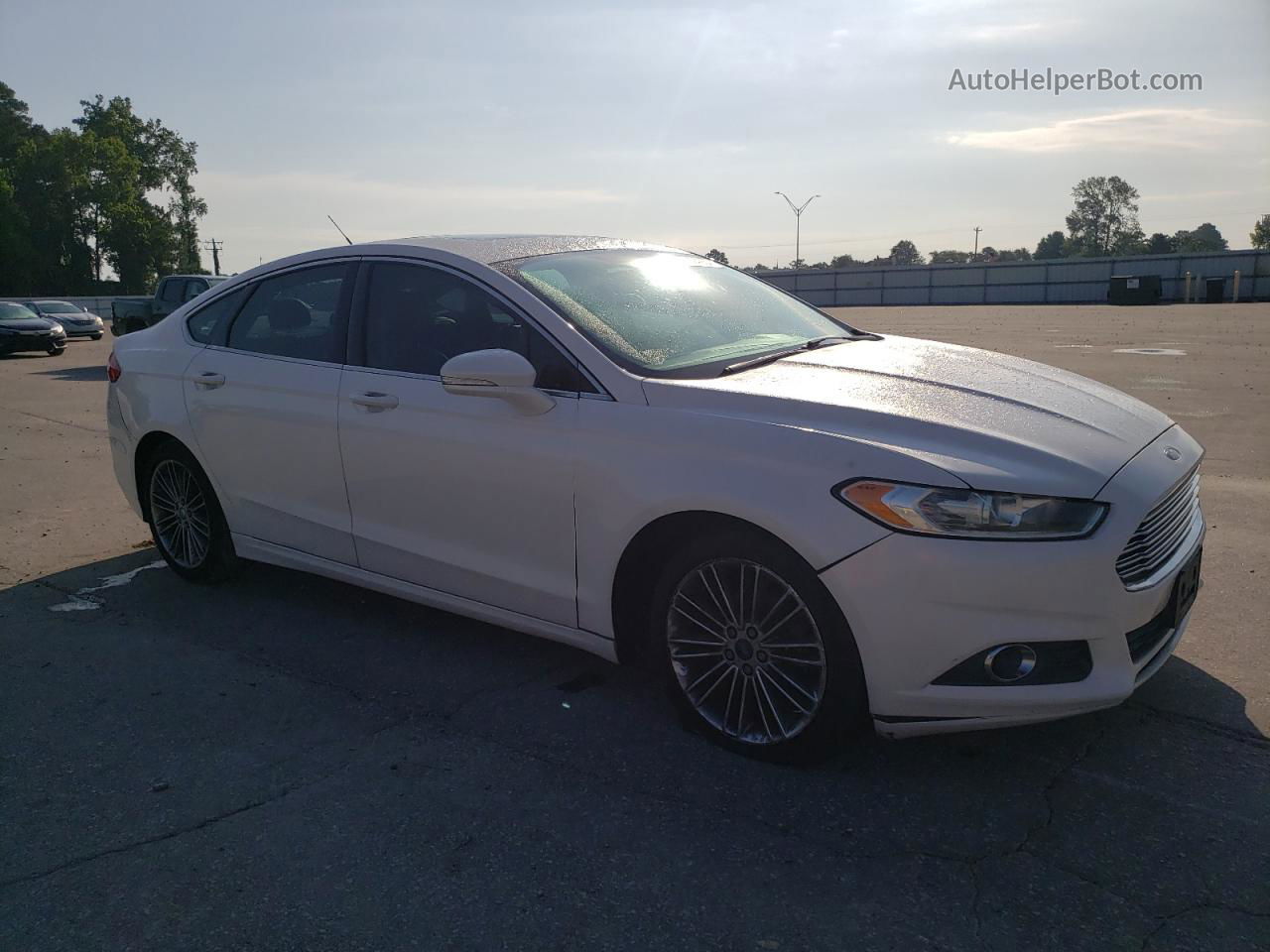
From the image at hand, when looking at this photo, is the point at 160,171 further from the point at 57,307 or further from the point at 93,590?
the point at 93,590

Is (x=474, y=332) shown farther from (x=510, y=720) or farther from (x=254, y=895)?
(x=254, y=895)

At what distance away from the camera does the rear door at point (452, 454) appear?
365 cm

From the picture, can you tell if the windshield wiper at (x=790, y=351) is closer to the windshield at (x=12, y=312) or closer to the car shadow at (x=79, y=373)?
the car shadow at (x=79, y=373)

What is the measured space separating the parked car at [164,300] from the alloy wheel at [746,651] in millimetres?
17108

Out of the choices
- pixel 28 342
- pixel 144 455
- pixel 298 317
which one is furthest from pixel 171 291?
pixel 298 317

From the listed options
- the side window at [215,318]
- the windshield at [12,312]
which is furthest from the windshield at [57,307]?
the side window at [215,318]

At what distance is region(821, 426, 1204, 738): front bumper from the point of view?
2.80 metres

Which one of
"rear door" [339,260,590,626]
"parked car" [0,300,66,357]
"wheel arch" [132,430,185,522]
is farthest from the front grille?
"parked car" [0,300,66,357]

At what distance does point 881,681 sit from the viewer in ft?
9.74

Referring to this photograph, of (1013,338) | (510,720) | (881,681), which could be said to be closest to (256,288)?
(510,720)

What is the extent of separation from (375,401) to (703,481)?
1.64m

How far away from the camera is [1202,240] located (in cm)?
12644

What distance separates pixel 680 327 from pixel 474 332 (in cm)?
81

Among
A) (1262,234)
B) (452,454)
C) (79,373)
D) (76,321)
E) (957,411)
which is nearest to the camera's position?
(957,411)
